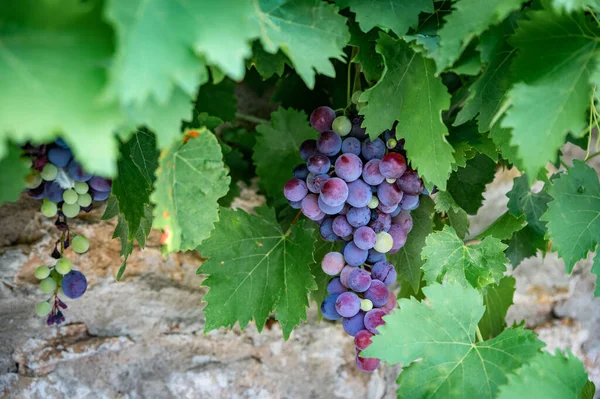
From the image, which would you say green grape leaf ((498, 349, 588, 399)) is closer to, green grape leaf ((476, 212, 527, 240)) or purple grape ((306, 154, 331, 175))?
green grape leaf ((476, 212, 527, 240))

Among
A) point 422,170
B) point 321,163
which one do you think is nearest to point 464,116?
point 422,170

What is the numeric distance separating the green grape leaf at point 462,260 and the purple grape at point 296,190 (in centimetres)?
24

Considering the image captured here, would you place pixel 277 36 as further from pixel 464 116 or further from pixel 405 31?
pixel 464 116

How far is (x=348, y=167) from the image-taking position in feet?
3.03

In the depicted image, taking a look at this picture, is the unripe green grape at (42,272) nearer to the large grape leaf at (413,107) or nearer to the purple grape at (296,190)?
the purple grape at (296,190)

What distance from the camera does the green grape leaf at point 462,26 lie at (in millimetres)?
698

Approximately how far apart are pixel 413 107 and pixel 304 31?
0.24 m

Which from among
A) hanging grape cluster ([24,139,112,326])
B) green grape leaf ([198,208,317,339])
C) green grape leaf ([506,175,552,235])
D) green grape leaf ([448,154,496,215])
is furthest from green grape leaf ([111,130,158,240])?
green grape leaf ([506,175,552,235])

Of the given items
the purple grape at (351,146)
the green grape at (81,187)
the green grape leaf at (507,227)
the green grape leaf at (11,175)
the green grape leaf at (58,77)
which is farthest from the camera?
the green grape leaf at (507,227)

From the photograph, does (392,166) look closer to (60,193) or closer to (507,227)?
(507,227)

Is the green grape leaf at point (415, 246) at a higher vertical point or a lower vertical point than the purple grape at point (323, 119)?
lower

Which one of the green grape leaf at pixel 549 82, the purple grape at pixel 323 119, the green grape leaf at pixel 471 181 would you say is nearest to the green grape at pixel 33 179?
the purple grape at pixel 323 119

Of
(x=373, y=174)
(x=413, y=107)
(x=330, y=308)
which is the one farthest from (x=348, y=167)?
(x=330, y=308)

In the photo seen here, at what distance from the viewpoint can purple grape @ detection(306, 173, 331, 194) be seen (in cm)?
94
